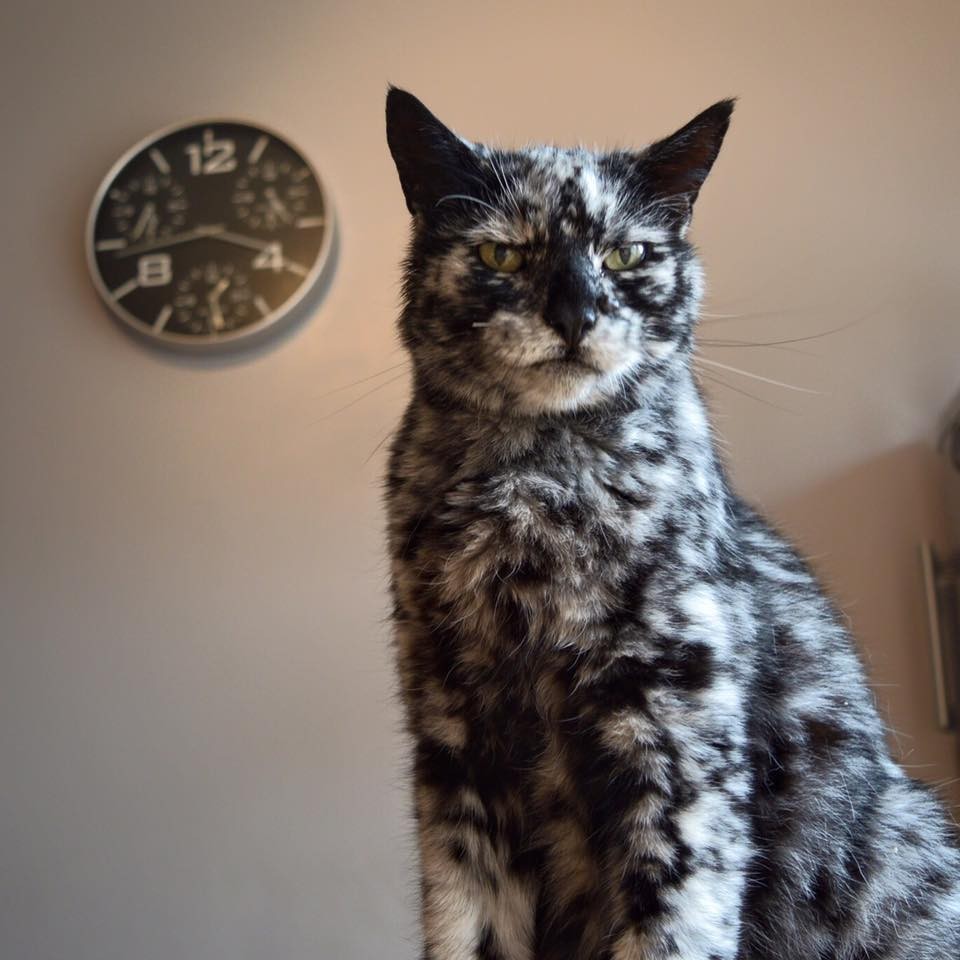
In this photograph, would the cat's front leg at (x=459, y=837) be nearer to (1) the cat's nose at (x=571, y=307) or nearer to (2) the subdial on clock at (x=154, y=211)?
(1) the cat's nose at (x=571, y=307)

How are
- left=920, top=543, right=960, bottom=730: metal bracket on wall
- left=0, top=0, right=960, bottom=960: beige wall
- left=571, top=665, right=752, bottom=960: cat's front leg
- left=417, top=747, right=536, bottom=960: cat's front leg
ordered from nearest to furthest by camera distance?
left=571, top=665, right=752, bottom=960: cat's front leg, left=417, top=747, right=536, bottom=960: cat's front leg, left=920, top=543, right=960, bottom=730: metal bracket on wall, left=0, top=0, right=960, bottom=960: beige wall

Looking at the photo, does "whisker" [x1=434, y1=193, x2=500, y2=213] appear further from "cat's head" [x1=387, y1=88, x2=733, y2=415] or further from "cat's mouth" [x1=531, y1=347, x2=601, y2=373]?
"cat's mouth" [x1=531, y1=347, x2=601, y2=373]

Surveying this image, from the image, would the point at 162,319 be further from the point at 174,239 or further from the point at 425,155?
the point at 425,155

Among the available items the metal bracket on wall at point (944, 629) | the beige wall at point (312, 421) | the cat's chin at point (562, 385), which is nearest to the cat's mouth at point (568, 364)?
the cat's chin at point (562, 385)

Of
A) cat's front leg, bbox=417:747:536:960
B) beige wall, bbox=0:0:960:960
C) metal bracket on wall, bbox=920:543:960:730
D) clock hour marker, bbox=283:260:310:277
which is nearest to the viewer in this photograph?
cat's front leg, bbox=417:747:536:960

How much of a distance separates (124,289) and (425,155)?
4.41 ft

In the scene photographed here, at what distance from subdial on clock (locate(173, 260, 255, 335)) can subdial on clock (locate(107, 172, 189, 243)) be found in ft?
0.42

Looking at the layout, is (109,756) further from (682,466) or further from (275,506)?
(682,466)

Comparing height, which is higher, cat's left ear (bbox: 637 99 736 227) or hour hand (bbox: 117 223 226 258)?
hour hand (bbox: 117 223 226 258)

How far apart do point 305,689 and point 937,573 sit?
1.25 metres

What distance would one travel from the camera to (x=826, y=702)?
3.34 feet

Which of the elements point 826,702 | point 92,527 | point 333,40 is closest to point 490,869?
point 826,702

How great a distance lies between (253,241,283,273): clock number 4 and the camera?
2.14 meters

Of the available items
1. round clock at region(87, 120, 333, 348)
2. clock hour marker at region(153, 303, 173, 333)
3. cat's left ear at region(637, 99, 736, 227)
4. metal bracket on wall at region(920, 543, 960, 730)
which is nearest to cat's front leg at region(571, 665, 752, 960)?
cat's left ear at region(637, 99, 736, 227)
